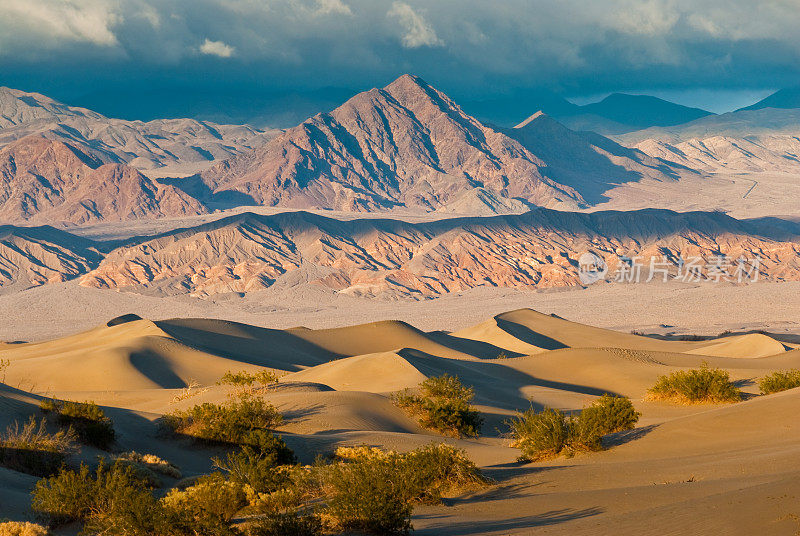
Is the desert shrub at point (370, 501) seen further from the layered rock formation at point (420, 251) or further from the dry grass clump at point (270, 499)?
the layered rock formation at point (420, 251)

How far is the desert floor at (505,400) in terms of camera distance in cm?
1150

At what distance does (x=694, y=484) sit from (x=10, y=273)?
152 metres

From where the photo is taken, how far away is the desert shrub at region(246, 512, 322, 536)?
1016cm

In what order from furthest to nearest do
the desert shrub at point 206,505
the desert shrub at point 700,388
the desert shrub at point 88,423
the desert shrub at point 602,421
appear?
the desert shrub at point 700,388, the desert shrub at point 602,421, the desert shrub at point 88,423, the desert shrub at point 206,505

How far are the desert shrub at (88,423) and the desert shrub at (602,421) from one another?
930cm

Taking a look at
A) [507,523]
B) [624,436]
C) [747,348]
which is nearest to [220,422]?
[624,436]

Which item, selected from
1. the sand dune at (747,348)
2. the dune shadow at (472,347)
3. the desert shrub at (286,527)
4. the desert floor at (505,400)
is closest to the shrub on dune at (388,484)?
the desert floor at (505,400)

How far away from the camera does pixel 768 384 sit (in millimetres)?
28156

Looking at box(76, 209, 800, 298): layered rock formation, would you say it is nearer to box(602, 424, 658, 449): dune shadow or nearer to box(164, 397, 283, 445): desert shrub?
box(164, 397, 283, 445): desert shrub

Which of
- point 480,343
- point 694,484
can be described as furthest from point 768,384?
point 480,343

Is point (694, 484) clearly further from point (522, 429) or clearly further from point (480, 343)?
point (480, 343)

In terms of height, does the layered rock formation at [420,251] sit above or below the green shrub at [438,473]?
above

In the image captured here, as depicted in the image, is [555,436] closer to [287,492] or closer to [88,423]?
[287,492]

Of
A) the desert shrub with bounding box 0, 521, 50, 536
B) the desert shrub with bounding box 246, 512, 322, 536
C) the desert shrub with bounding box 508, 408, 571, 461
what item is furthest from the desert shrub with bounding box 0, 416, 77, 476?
the desert shrub with bounding box 508, 408, 571, 461
